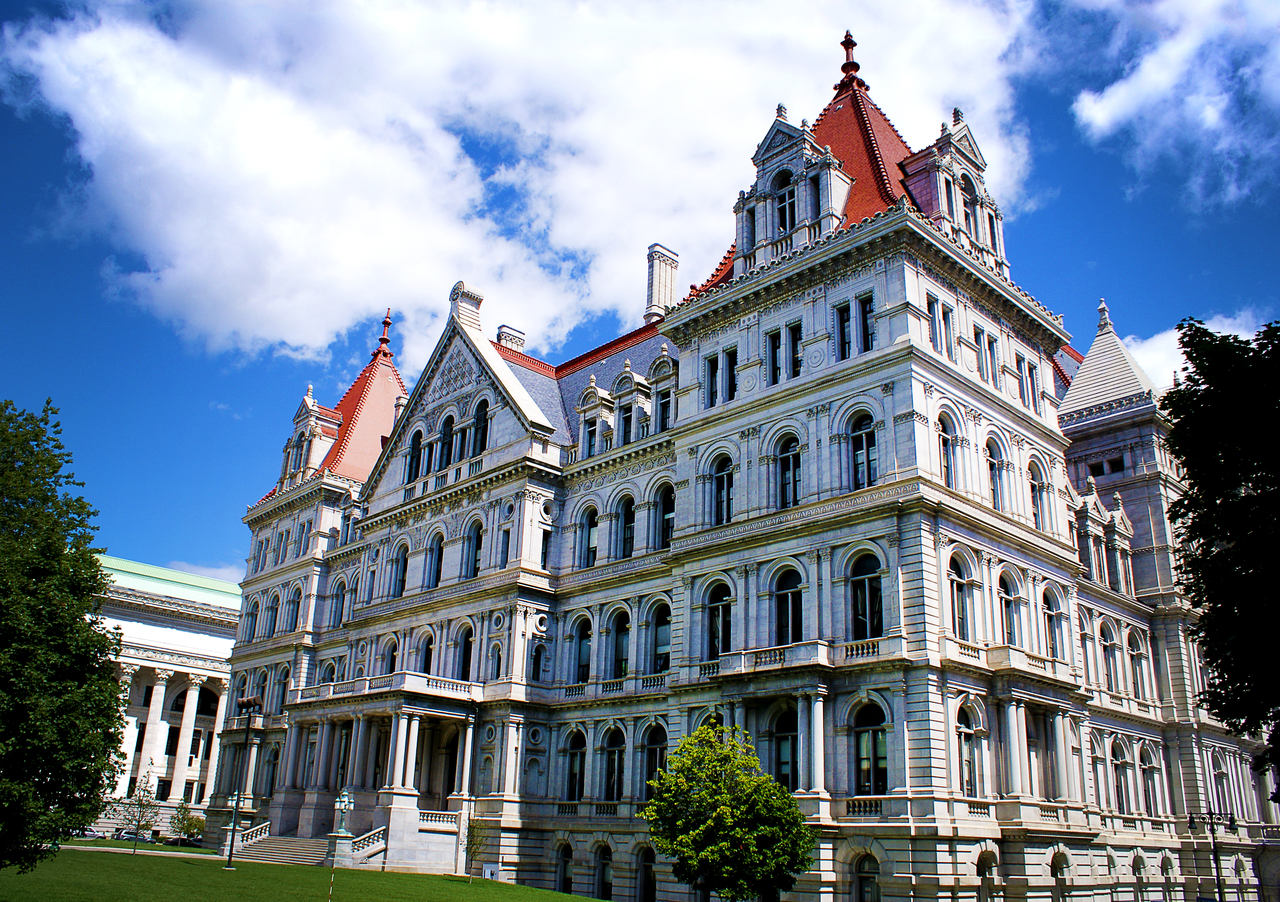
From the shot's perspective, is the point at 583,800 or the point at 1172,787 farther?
the point at 1172,787

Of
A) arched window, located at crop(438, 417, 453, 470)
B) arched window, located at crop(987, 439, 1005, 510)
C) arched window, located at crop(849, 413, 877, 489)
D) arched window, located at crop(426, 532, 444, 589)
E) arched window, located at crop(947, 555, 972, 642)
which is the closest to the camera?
arched window, located at crop(947, 555, 972, 642)

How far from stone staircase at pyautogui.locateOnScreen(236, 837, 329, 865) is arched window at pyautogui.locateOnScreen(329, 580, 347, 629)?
14.7 metres

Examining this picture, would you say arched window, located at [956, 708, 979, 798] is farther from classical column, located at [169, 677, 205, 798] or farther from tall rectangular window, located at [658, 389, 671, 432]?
classical column, located at [169, 677, 205, 798]

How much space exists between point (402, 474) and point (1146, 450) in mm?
37819

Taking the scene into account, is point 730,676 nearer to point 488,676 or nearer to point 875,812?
point 875,812

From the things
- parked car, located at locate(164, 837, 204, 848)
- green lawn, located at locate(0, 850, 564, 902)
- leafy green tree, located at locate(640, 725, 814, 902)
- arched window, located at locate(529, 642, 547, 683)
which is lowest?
parked car, located at locate(164, 837, 204, 848)

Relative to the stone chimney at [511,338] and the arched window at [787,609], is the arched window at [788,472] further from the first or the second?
the stone chimney at [511,338]

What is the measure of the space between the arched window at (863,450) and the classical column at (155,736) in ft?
223

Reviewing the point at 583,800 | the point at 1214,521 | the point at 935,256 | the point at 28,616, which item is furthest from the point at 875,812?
the point at 28,616

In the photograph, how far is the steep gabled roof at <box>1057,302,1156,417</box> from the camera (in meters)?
51.1

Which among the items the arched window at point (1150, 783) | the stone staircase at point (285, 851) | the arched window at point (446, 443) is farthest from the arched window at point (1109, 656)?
the stone staircase at point (285, 851)

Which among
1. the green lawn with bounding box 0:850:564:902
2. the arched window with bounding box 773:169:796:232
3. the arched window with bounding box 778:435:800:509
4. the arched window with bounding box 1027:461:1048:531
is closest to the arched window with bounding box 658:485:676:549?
the arched window with bounding box 778:435:800:509

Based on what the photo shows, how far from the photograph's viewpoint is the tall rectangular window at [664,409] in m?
43.4

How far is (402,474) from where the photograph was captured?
54.4m
